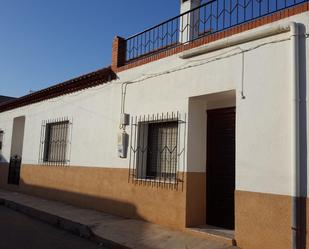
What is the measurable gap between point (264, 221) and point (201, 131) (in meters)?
2.31

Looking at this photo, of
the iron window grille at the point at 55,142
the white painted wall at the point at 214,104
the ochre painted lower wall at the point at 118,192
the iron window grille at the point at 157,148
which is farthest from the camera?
the iron window grille at the point at 55,142

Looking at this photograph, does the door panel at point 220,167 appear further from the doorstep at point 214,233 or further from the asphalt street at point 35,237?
the asphalt street at point 35,237

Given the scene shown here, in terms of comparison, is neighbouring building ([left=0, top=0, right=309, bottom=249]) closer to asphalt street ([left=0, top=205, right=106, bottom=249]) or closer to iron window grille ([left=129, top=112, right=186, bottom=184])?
iron window grille ([left=129, top=112, right=186, bottom=184])

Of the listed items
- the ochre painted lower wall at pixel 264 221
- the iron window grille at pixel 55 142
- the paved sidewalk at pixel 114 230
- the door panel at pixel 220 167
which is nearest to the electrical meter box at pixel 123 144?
the paved sidewalk at pixel 114 230

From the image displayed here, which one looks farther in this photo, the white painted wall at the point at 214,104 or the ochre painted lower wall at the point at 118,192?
the ochre painted lower wall at the point at 118,192

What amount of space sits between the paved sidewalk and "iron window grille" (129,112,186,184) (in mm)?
978

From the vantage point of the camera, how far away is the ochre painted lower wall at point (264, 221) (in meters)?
5.22

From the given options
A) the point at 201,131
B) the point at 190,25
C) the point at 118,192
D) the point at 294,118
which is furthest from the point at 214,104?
the point at 118,192

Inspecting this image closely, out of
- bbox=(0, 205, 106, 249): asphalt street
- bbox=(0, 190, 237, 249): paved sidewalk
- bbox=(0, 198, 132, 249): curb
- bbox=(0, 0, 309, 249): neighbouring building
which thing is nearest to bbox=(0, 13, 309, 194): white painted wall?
bbox=(0, 0, 309, 249): neighbouring building

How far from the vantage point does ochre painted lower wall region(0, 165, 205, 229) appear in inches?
277

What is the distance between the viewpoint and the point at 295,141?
16.8ft

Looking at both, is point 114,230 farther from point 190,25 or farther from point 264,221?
point 190,25

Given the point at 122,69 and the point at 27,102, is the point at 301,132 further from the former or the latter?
the point at 27,102

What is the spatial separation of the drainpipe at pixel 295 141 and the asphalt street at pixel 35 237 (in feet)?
10.9
